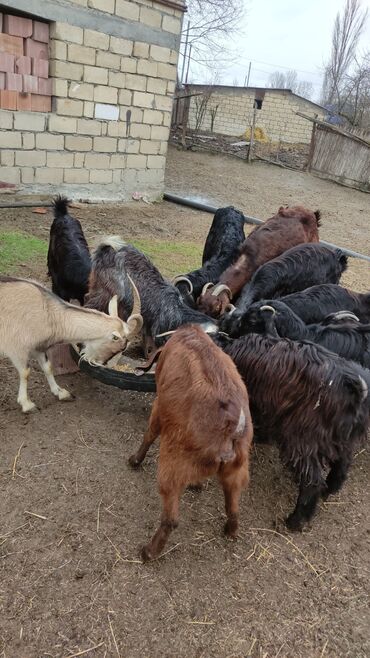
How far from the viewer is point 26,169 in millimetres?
8273

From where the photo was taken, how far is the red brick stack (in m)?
7.36

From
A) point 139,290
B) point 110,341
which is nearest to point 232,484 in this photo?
point 110,341

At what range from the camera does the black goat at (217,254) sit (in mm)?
4965

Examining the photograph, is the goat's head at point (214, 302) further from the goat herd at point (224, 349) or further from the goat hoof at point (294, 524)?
the goat hoof at point (294, 524)

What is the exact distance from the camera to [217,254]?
20.2ft

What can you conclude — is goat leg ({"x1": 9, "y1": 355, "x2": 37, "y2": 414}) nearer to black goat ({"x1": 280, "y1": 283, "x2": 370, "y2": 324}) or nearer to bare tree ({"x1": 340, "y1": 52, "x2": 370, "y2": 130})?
black goat ({"x1": 280, "y1": 283, "x2": 370, "y2": 324})

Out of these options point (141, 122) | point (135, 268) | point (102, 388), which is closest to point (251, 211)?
point (141, 122)

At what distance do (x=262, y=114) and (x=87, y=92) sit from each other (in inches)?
720

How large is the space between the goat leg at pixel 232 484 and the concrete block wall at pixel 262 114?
2462 cm

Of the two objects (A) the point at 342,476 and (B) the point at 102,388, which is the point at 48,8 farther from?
(A) the point at 342,476

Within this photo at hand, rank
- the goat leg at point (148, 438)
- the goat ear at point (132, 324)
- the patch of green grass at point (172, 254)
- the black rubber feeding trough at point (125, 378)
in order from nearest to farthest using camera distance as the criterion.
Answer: the goat leg at point (148, 438), the black rubber feeding trough at point (125, 378), the goat ear at point (132, 324), the patch of green grass at point (172, 254)

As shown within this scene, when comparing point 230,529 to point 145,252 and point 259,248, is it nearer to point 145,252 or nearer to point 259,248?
point 259,248

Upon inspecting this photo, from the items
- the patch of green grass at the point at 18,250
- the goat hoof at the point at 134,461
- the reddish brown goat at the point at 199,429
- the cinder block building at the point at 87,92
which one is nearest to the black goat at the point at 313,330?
the reddish brown goat at the point at 199,429

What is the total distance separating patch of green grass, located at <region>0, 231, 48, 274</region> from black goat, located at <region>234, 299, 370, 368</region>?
11.1 feet
